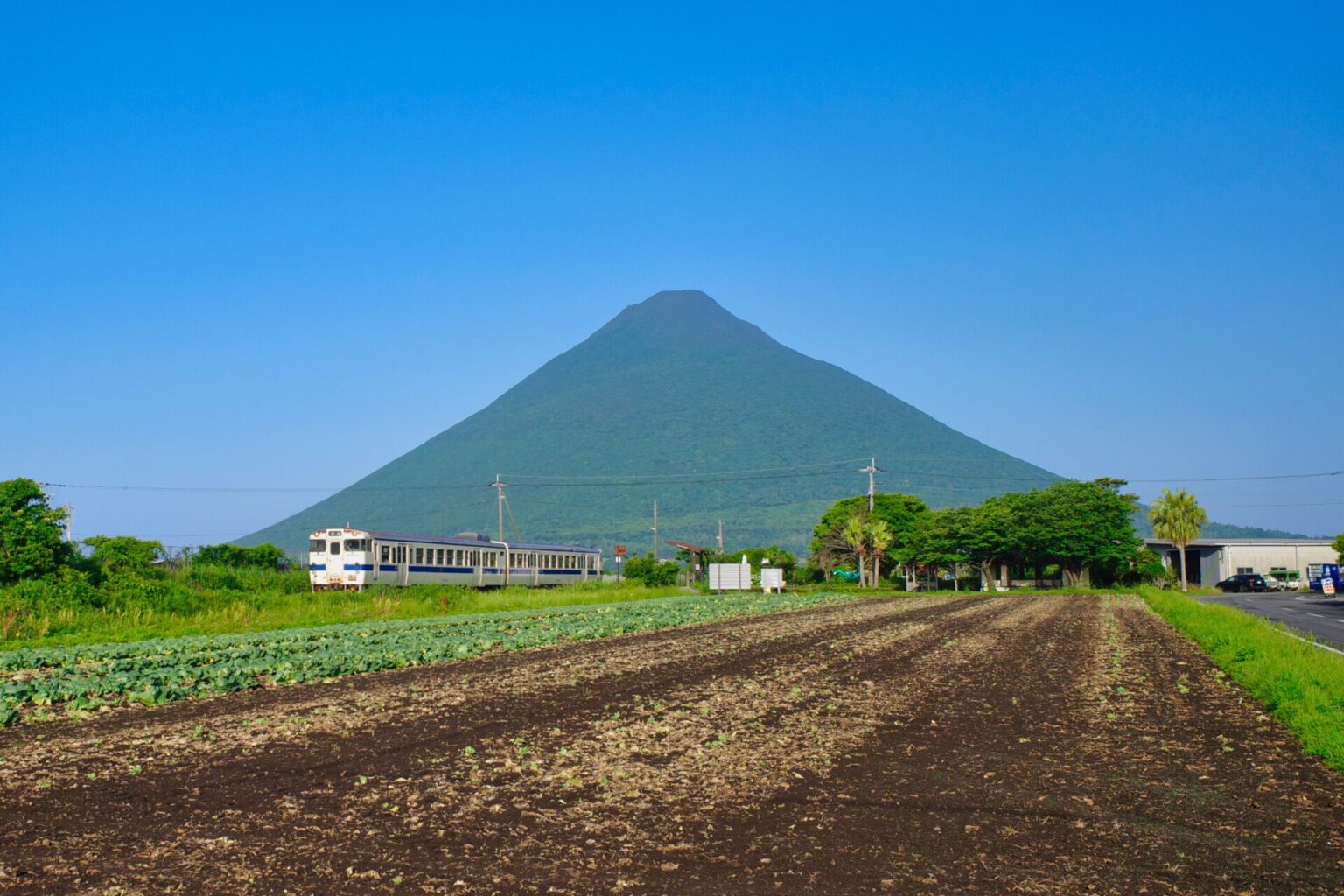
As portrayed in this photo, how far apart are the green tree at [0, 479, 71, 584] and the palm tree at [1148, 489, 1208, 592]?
91.5 meters


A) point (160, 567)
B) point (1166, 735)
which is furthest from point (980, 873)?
point (160, 567)

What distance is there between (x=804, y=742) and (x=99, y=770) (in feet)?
22.7

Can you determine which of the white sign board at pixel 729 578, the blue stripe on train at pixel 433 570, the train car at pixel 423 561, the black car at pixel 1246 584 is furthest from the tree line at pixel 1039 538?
the train car at pixel 423 561

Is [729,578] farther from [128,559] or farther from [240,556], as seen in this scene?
[128,559]

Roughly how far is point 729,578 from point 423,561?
78.4 feet

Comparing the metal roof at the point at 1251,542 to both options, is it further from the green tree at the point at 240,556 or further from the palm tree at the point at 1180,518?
the green tree at the point at 240,556

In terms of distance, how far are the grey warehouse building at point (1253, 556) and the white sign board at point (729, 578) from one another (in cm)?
5457

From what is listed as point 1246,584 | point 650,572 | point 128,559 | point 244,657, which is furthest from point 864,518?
point 244,657

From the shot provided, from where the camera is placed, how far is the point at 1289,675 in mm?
15664

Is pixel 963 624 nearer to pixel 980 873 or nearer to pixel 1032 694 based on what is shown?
pixel 1032 694

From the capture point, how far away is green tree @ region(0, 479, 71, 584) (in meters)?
33.9

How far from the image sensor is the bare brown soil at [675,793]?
22.7 ft

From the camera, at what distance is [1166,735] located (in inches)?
476

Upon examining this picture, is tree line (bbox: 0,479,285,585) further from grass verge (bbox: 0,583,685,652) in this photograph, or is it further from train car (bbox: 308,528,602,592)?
train car (bbox: 308,528,602,592)
